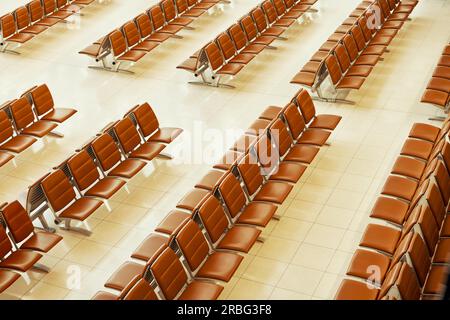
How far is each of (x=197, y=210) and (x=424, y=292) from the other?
225 cm

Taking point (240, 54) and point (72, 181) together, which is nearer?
point (72, 181)

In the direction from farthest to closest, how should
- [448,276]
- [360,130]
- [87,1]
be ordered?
1. [87,1]
2. [360,130]
3. [448,276]

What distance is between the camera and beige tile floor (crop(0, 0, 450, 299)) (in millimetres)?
6680

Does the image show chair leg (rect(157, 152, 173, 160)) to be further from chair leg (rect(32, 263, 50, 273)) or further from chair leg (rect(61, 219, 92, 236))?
chair leg (rect(32, 263, 50, 273))

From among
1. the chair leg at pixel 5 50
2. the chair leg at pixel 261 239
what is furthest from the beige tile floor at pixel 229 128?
the chair leg at pixel 5 50

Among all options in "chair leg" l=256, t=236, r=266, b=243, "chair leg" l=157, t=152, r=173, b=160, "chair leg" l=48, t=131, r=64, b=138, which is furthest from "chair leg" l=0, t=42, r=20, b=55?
"chair leg" l=256, t=236, r=266, b=243

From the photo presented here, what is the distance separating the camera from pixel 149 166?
8406 millimetres

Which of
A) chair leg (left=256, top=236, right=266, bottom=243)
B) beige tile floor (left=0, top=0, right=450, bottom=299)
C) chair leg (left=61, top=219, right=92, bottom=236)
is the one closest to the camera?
beige tile floor (left=0, top=0, right=450, bottom=299)

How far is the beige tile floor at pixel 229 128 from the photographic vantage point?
263 inches

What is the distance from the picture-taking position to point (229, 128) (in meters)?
9.19

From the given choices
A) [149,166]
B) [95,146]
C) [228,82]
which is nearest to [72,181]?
[95,146]

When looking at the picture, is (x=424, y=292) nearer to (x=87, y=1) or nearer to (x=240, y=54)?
(x=240, y=54)

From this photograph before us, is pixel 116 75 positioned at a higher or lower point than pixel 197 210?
lower

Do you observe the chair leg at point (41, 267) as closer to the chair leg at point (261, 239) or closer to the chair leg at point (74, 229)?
the chair leg at point (74, 229)
